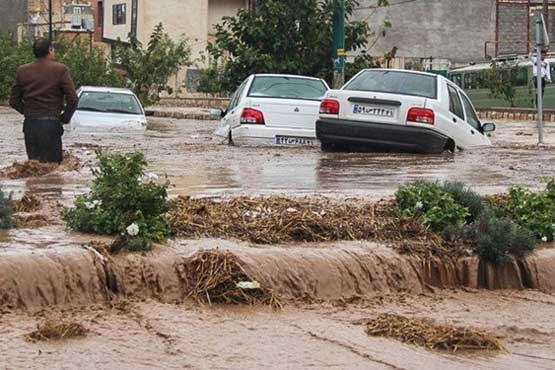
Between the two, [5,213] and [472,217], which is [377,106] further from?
[5,213]

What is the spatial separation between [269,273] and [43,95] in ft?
18.3

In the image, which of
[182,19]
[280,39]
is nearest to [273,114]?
[280,39]

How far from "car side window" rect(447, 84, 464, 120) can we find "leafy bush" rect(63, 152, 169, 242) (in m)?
9.28

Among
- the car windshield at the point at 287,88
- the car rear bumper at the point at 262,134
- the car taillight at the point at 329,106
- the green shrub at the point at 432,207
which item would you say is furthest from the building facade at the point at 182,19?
the green shrub at the point at 432,207

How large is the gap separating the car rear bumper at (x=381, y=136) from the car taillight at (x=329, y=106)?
A: 0.37ft

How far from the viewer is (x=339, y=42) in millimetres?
26328

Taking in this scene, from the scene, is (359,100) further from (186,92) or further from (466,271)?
(186,92)

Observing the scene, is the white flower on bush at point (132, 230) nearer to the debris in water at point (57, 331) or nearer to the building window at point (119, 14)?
the debris in water at point (57, 331)

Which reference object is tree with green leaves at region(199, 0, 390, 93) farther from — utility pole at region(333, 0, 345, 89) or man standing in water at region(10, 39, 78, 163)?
man standing in water at region(10, 39, 78, 163)

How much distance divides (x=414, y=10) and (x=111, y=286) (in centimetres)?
5844

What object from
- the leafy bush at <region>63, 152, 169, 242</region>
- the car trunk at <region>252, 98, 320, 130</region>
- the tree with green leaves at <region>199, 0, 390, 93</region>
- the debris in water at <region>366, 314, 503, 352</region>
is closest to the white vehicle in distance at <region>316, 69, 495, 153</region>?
the car trunk at <region>252, 98, 320, 130</region>

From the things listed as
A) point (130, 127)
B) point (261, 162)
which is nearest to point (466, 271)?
point (261, 162)

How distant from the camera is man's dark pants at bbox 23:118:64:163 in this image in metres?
12.0

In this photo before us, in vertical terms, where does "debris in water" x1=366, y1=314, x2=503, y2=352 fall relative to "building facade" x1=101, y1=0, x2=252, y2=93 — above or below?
below
